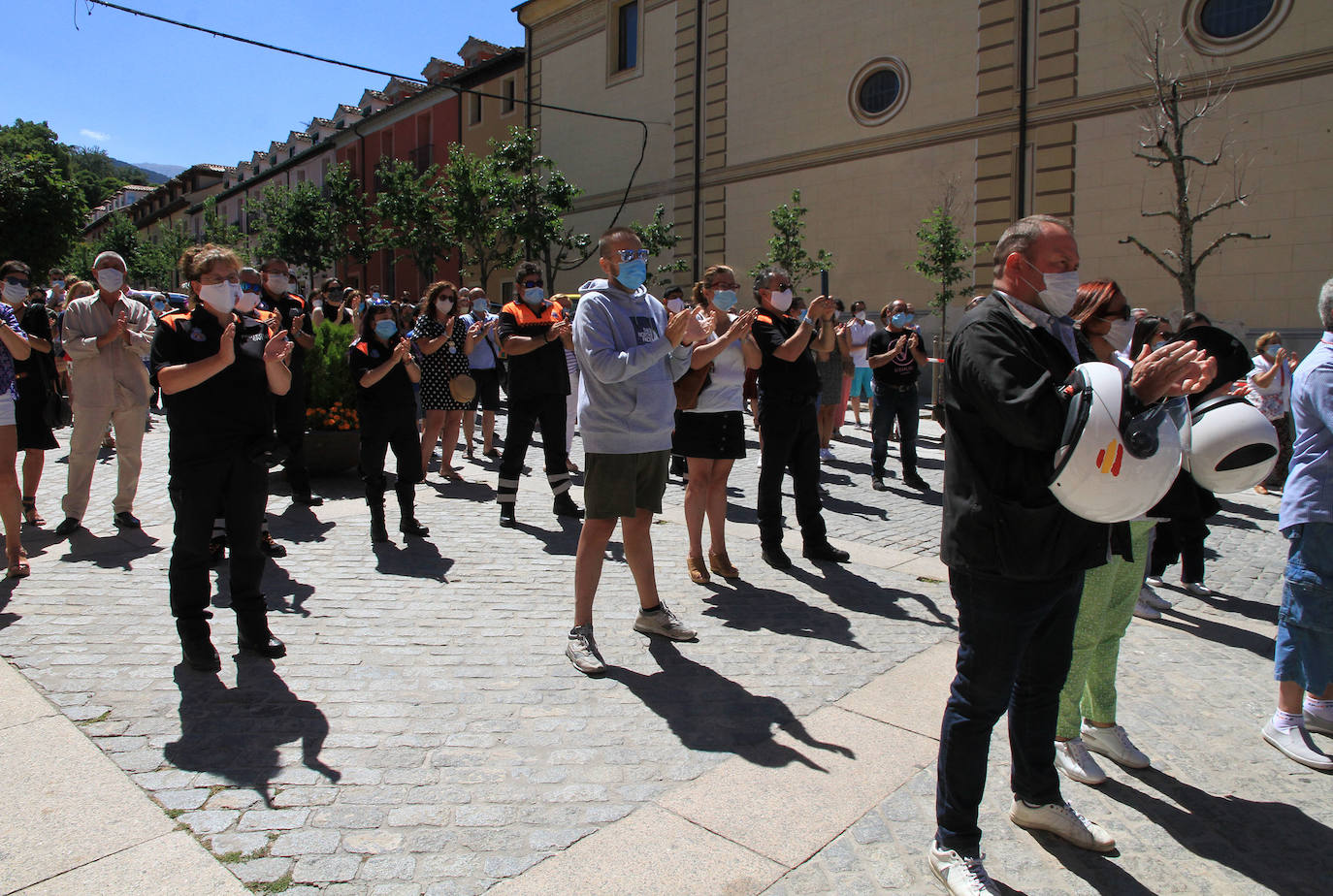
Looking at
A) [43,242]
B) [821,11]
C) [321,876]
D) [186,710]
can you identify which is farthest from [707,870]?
[43,242]

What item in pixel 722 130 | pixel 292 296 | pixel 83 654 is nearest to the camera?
pixel 83 654

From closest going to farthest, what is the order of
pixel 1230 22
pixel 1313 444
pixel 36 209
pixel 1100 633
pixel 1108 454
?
pixel 1108 454 → pixel 1100 633 → pixel 1313 444 → pixel 1230 22 → pixel 36 209

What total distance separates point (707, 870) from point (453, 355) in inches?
291

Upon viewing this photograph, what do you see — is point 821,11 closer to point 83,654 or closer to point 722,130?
point 722,130

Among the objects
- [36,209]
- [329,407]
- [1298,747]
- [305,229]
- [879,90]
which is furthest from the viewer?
[305,229]

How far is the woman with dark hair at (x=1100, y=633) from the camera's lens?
3234mm

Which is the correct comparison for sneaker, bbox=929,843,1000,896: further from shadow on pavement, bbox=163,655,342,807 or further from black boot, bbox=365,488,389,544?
black boot, bbox=365,488,389,544

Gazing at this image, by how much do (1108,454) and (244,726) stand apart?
3.23 meters

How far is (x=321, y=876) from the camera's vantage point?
8.77 ft

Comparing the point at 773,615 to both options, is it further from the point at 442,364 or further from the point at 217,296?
the point at 442,364

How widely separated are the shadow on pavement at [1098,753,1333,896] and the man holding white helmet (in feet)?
2.62

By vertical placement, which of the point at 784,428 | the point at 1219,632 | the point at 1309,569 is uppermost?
the point at 784,428

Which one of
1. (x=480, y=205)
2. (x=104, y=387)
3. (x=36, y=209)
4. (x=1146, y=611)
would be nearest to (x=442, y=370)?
(x=104, y=387)

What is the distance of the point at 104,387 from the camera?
6711 mm
